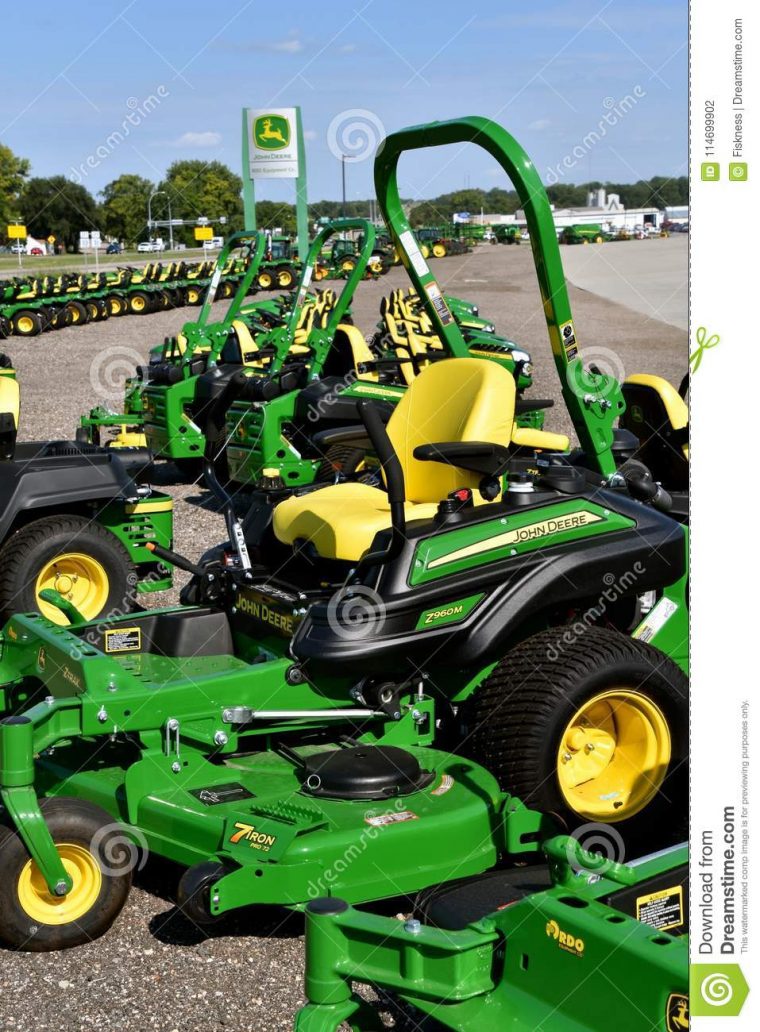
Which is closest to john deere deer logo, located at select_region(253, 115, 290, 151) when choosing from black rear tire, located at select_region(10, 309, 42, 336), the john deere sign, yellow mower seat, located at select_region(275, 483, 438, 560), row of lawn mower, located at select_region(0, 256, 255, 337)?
the john deere sign

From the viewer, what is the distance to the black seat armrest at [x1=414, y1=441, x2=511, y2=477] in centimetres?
462

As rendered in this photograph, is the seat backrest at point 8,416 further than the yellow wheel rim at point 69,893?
Yes

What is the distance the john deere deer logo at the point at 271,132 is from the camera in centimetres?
2933

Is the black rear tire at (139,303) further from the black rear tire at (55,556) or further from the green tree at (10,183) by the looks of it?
the green tree at (10,183)

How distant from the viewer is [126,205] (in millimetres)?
44750

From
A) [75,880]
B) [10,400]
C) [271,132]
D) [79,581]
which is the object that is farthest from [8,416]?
[271,132]

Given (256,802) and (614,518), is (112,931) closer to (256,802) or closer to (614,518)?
(256,802)

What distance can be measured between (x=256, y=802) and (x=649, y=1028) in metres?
1.77

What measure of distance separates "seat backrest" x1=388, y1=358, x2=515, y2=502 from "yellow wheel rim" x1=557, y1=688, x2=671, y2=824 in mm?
997

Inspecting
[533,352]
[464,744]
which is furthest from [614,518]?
[533,352]

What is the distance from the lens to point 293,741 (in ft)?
14.9

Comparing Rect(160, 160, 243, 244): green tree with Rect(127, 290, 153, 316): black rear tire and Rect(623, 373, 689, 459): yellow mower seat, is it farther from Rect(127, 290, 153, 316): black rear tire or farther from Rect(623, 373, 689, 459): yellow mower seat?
Rect(623, 373, 689, 459): yellow mower seat

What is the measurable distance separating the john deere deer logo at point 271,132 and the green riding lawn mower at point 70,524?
23.7 m

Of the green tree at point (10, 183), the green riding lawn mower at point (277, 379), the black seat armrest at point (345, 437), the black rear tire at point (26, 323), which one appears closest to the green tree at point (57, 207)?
the green tree at point (10, 183)
